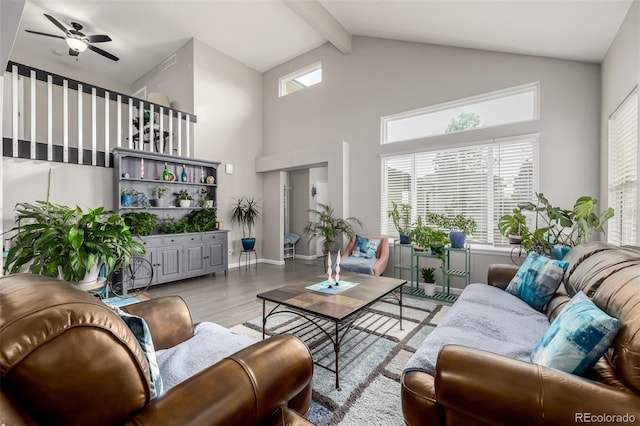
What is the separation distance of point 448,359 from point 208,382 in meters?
0.91

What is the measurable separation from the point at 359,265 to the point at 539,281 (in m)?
2.31

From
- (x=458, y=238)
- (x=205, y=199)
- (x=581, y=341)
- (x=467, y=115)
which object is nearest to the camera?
(x=581, y=341)

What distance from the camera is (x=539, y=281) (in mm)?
2182

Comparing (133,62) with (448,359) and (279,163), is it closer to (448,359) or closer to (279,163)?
(279,163)

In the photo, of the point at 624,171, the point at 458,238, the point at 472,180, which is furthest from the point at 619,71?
the point at 458,238

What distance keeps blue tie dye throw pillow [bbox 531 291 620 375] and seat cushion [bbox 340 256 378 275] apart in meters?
2.89

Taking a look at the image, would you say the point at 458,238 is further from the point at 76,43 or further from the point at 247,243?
the point at 76,43

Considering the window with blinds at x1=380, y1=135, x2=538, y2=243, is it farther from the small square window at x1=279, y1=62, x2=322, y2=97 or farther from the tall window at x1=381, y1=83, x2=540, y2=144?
the small square window at x1=279, y1=62, x2=322, y2=97

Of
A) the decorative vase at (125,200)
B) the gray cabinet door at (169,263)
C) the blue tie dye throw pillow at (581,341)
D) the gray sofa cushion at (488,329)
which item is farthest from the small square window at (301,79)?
the blue tie dye throw pillow at (581,341)

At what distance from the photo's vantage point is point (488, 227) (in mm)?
3986

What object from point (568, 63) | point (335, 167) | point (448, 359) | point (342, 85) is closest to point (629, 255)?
point (448, 359)

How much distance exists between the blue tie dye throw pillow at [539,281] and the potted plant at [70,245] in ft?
9.98

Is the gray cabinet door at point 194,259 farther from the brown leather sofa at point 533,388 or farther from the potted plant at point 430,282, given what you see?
the brown leather sofa at point 533,388

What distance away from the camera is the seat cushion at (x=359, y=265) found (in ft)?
13.5
